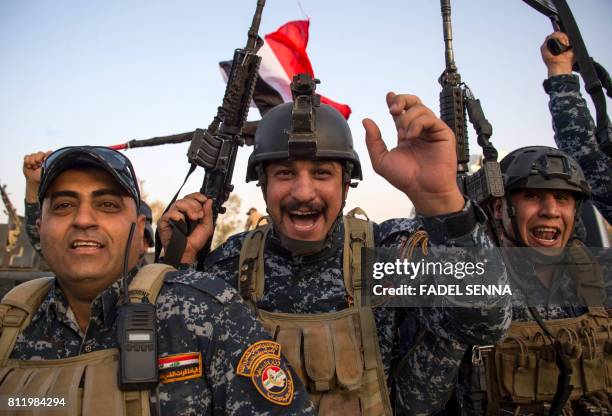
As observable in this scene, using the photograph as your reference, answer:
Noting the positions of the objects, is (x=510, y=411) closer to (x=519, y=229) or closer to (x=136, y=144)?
(x=519, y=229)

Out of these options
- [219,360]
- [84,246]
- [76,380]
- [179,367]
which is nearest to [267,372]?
[219,360]

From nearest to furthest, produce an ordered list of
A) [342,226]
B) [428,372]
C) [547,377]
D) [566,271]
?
[428,372] < [342,226] < [547,377] < [566,271]

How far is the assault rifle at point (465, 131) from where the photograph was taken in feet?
9.53

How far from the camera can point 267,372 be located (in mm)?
1933

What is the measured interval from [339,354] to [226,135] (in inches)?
83.8

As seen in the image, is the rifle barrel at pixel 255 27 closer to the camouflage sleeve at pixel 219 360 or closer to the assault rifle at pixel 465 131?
the assault rifle at pixel 465 131

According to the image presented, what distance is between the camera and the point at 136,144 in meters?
6.51

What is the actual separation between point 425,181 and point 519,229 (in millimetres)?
1846

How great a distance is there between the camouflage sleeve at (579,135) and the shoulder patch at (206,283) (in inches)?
137

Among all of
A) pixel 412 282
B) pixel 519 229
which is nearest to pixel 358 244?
pixel 412 282

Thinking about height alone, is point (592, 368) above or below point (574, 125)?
below

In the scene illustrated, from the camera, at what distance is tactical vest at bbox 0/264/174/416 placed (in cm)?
179

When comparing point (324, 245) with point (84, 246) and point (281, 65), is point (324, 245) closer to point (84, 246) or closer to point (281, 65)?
point (84, 246)

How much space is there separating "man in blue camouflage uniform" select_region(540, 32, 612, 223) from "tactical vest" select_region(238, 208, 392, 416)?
269cm
